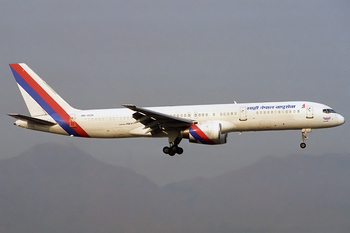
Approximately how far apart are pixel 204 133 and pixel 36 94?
58.1 feet

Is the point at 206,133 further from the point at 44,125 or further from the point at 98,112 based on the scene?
the point at 44,125

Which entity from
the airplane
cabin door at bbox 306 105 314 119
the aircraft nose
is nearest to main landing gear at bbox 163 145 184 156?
the airplane

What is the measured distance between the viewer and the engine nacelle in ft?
147

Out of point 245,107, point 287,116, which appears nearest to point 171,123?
point 245,107

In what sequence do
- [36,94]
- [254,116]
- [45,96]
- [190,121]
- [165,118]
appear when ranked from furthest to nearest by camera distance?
[36,94], [45,96], [254,116], [190,121], [165,118]

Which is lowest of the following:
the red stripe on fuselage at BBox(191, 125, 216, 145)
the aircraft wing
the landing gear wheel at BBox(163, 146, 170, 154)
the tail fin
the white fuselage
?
the landing gear wheel at BBox(163, 146, 170, 154)

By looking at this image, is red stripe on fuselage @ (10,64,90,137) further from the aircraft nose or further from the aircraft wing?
the aircraft nose

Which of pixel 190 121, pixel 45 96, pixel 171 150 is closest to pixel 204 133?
pixel 190 121

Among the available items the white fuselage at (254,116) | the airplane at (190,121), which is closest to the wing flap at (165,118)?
the airplane at (190,121)

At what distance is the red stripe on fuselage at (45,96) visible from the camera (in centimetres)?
4906

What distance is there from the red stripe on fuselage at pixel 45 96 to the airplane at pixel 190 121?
102mm

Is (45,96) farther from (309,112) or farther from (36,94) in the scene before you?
(309,112)

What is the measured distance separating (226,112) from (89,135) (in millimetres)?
12718

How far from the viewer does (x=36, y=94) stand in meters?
51.9
